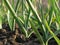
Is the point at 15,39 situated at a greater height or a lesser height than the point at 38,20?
lesser

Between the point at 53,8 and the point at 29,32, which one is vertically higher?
the point at 53,8

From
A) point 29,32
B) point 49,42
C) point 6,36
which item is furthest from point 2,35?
point 49,42

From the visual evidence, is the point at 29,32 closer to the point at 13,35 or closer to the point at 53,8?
the point at 13,35

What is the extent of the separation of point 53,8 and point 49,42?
171 mm

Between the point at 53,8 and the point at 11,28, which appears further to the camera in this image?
the point at 11,28

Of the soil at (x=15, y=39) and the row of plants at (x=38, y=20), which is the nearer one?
the row of plants at (x=38, y=20)

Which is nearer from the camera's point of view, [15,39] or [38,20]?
[38,20]

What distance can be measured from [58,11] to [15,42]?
268 mm

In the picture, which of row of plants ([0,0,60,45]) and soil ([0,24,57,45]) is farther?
soil ([0,24,57,45])

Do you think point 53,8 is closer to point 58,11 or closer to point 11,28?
point 58,11

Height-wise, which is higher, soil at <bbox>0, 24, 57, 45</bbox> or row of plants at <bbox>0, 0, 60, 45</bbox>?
row of plants at <bbox>0, 0, 60, 45</bbox>

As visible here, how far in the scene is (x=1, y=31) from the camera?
3.74 feet

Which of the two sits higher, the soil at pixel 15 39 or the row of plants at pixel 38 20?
the row of plants at pixel 38 20

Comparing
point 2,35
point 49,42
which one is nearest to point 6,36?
point 2,35
